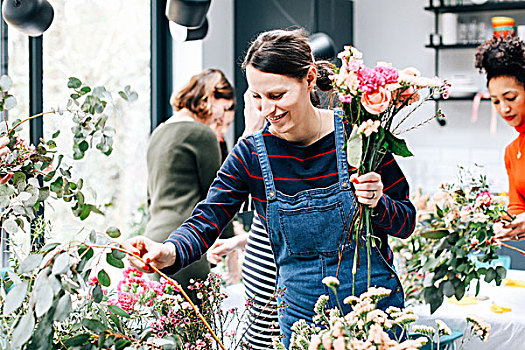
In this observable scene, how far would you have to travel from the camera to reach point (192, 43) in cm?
420

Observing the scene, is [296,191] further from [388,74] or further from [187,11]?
[187,11]

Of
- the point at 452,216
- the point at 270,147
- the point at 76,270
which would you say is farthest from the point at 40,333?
the point at 452,216

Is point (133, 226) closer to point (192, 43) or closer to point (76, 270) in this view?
point (192, 43)

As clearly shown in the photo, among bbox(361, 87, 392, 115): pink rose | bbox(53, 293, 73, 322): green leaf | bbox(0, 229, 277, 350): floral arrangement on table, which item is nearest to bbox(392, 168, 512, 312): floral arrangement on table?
bbox(361, 87, 392, 115): pink rose

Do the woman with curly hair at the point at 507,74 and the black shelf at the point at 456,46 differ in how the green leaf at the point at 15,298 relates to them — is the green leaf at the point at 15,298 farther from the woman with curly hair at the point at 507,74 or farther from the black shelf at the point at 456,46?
the black shelf at the point at 456,46

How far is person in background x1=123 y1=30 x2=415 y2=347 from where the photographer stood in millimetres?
1481

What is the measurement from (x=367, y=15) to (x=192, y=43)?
72.2 inches

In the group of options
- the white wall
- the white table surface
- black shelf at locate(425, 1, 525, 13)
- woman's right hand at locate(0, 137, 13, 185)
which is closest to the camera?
woman's right hand at locate(0, 137, 13, 185)

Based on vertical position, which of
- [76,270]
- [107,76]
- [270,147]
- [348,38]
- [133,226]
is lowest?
[133,226]

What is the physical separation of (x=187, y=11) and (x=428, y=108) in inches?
128

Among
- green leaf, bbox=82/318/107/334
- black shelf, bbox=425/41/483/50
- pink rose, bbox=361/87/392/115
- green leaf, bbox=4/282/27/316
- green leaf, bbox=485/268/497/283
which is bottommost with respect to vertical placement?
green leaf, bbox=485/268/497/283

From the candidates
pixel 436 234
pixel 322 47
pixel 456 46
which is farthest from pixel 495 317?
pixel 456 46

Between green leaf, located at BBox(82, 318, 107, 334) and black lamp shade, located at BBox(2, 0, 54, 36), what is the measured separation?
52.9 inches

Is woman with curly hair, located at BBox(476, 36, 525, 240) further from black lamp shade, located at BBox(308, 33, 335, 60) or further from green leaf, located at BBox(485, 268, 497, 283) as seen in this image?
black lamp shade, located at BBox(308, 33, 335, 60)
